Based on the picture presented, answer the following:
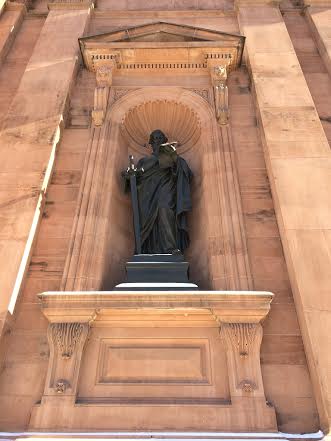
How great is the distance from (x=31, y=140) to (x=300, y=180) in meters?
5.45

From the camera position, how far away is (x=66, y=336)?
5.83 meters

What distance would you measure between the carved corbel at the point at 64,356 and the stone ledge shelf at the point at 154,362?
0.5 inches

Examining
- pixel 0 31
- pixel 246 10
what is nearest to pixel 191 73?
pixel 246 10

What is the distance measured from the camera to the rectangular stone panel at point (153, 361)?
5.59 m

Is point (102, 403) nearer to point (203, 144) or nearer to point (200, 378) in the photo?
point (200, 378)

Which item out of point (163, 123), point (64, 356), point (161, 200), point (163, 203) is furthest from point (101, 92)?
point (64, 356)

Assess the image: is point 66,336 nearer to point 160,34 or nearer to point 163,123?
point 163,123

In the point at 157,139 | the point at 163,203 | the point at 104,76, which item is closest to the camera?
the point at 163,203

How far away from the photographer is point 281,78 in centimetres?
969

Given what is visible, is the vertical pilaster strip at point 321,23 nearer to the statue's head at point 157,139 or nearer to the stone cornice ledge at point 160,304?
the statue's head at point 157,139

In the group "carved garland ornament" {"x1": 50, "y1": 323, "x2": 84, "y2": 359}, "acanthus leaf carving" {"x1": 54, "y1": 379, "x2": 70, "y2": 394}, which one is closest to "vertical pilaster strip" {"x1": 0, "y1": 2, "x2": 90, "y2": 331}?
"carved garland ornament" {"x1": 50, "y1": 323, "x2": 84, "y2": 359}

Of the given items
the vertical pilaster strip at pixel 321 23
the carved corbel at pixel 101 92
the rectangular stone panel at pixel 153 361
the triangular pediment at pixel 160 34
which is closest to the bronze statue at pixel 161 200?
the carved corbel at pixel 101 92

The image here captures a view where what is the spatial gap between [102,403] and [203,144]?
18.9 ft

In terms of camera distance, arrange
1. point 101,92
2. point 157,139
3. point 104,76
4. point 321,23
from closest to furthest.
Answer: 1. point 157,139
2. point 101,92
3. point 104,76
4. point 321,23
